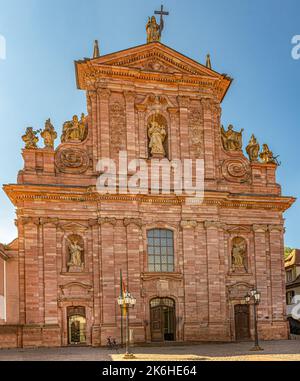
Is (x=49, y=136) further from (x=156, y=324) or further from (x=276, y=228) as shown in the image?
(x=276, y=228)

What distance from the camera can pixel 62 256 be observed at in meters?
33.0

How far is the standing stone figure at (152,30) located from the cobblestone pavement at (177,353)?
1942 cm

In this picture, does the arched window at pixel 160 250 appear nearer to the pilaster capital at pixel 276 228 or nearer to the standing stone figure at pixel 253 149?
the pilaster capital at pixel 276 228

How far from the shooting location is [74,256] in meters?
33.2

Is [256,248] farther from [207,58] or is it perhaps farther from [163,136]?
[207,58]

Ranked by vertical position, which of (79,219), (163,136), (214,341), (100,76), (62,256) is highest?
(100,76)

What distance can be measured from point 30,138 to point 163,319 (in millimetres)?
13107

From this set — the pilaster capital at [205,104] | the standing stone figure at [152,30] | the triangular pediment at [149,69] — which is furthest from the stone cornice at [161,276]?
the standing stone figure at [152,30]

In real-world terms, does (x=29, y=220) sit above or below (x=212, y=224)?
above

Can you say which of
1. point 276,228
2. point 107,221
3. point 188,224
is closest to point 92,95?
point 107,221

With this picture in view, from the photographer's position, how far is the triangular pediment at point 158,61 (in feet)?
118

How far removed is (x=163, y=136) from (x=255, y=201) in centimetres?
702

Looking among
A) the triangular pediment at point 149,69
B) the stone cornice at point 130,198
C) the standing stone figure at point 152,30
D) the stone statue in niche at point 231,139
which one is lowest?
the stone cornice at point 130,198
